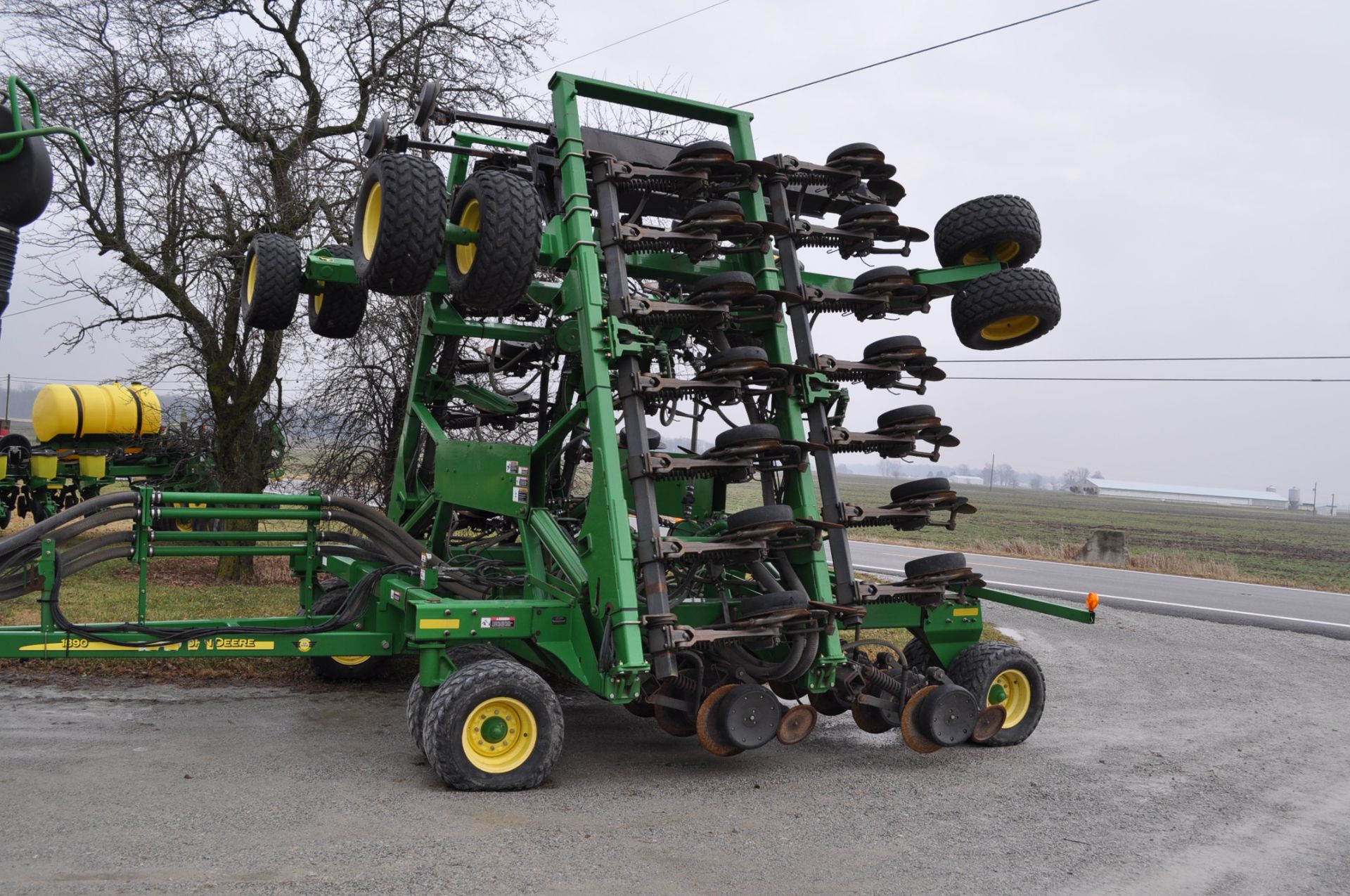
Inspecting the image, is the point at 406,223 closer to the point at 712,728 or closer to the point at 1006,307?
the point at 712,728

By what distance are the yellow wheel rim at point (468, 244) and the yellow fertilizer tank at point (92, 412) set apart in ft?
43.4

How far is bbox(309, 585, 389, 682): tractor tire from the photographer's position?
→ 8.74 meters

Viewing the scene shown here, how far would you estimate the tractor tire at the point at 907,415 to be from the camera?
7.11 m

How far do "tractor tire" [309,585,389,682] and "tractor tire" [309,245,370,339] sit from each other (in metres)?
2.14

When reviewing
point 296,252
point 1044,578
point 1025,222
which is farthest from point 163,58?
point 1044,578

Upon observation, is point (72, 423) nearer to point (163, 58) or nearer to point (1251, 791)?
point (163, 58)

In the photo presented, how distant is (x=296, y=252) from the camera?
8336mm

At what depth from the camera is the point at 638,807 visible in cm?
571

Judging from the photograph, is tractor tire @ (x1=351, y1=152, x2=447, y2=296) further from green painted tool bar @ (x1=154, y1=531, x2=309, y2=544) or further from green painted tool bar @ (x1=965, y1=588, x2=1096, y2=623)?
green painted tool bar @ (x1=965, y1=588, x2=1096, y2=623)

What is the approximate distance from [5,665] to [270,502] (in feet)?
8.85

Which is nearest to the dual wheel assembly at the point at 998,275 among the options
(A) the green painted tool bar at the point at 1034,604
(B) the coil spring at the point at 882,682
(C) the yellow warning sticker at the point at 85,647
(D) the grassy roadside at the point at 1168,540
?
(A) the green painted tool bar at the point at 1034,604

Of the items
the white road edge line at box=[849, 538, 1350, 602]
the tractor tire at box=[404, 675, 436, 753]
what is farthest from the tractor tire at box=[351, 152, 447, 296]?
the white road edge line at box=[849, 538, 1350, 602]

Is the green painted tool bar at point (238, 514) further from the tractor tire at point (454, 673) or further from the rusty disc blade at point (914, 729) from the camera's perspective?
the rusty disc blade at point (914, 729)

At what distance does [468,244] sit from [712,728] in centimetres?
328
